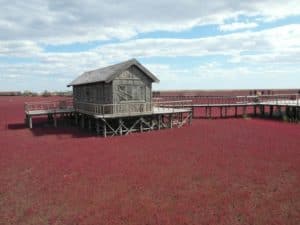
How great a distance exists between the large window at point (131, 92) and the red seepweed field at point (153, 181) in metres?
4.03

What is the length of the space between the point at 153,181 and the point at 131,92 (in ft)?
41.2

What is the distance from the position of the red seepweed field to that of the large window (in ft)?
13.2

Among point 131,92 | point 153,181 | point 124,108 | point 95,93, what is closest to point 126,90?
point 131,92

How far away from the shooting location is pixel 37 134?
2311 cm

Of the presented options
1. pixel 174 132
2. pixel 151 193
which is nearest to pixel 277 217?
pixel 151 193

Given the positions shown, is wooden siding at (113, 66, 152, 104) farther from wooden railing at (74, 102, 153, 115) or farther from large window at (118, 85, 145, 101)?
wooden railing at (74, 102, 153, 115)

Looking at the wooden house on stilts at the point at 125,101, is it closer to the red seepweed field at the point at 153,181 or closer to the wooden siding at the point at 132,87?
the wooden siding at the point at 132,87

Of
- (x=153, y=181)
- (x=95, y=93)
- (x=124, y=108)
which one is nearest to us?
(x=153, y=181)

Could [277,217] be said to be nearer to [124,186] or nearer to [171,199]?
[171,199]

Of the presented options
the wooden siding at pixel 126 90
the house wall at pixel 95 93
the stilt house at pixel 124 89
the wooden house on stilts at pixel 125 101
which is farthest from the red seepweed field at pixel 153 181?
the house wall at pixel 95 93

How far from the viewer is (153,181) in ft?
37.2

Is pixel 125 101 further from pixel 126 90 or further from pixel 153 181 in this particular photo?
pixel 153 181

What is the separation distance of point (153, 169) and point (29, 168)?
19.1 ft

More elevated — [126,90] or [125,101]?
[126,90]
